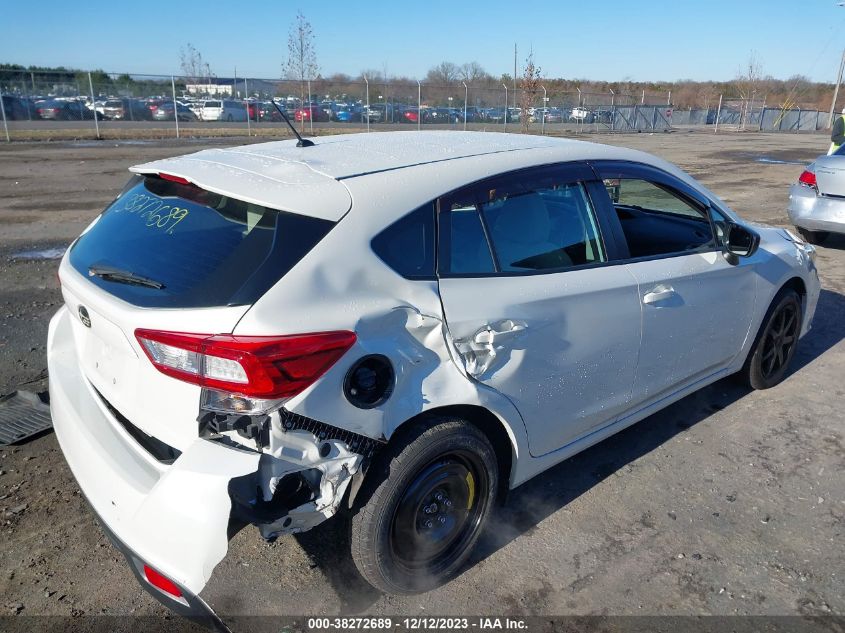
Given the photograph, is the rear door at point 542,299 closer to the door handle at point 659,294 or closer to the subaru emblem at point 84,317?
the door handle at point 659,294

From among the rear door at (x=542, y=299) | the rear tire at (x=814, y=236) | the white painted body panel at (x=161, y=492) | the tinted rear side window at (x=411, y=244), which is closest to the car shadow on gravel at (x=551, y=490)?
the rear door at (x=542, y=299)

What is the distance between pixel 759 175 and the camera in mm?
16719

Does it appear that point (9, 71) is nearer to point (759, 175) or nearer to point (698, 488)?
point (759, 175)

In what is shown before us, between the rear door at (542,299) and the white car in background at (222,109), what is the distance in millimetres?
31103

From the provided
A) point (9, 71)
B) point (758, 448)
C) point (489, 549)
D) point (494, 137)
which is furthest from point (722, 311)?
point (9, 71)

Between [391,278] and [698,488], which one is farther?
[698,488]

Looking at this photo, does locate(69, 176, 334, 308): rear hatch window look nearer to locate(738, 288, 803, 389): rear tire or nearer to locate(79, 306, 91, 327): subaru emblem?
locate(79, 306, 91, 327): subaru emblem

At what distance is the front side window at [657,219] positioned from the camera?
11.4 ft

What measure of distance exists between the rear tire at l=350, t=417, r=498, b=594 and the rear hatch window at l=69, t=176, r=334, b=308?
776mm

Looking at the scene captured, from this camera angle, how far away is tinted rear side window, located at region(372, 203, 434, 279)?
2.42 metres

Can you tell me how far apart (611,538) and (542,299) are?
3.91 ft

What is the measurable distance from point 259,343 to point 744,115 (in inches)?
2104

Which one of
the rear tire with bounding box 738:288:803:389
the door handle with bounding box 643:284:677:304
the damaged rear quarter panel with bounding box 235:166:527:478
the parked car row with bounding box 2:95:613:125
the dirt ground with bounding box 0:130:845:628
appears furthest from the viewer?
the parked car row with bounding box 2:95:613:125

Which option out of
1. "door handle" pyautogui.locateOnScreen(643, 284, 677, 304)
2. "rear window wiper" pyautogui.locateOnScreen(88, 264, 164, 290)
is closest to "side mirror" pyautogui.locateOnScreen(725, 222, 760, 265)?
"door handle" pyautogui.locateOnScreen(643, 284, 677, 304)
